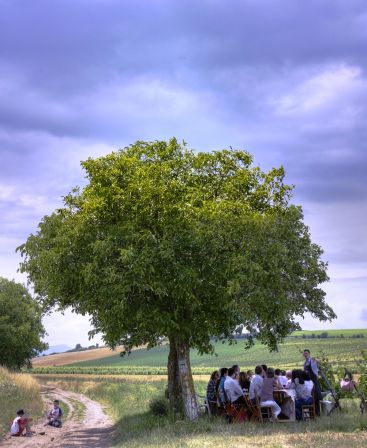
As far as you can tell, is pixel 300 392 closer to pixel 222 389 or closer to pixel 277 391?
pixel 277 391

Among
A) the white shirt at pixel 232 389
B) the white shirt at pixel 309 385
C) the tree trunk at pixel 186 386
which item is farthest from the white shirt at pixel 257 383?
the tree trunk at pixel 186 386

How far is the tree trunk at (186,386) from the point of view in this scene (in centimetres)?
2380

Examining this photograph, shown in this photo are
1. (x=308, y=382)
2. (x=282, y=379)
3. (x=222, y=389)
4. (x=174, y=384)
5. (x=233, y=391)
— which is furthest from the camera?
(x=174, y=384)

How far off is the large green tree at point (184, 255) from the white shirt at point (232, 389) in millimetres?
2549

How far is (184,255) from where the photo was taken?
23203 mm

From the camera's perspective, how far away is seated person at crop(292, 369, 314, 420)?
64.6 feet

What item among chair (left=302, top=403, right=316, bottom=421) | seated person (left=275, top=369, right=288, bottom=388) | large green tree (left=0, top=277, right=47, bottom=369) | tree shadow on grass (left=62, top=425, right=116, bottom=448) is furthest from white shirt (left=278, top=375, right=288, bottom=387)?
large green tree (left=0, top=277, right=47, bottom=369)

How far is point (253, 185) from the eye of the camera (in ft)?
84.9

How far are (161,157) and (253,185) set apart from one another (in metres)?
4.17

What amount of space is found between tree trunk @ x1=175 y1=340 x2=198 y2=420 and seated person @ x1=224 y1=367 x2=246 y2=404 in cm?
326

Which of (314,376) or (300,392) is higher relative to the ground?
(314,376)

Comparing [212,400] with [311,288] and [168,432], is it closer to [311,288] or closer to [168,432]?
[168,432]

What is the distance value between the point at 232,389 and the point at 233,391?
125 mm

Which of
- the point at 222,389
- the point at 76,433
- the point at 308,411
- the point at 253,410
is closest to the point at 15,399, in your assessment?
the point at 76,433
